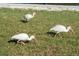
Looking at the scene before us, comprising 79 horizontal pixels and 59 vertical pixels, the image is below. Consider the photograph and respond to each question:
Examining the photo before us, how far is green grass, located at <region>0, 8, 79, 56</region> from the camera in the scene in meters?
6.03

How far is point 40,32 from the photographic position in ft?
23.9

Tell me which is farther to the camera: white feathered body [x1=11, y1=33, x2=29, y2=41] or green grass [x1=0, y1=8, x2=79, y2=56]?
white feathered body [x1=11, y1=33, x2=29, y2=41]

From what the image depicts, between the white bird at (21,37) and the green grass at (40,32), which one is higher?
the white bird at (21,37)

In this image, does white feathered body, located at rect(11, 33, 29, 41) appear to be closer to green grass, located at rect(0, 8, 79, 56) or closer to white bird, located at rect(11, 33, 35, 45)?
white bird, located at rect(11, 33, 35, 45)

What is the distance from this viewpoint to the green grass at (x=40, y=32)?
6.03 metres

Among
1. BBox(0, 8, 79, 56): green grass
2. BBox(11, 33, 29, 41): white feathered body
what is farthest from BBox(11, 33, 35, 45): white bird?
BBox(0, 8, 79, 56): green grass

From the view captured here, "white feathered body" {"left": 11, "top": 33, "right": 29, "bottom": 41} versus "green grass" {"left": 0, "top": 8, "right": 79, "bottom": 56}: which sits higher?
"white feathered body" {"left": 11, "top": 33, "right": 29, "bottom": 41}

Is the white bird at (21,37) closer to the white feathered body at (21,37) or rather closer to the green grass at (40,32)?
the white feathered body at (21,37)

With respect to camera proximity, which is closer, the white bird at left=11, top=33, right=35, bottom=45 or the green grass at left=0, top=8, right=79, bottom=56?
the green grass at left=0, top=8, right=79, bottom=56

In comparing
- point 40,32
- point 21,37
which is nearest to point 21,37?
point 21,37

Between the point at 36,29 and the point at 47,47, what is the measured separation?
4.65 feet

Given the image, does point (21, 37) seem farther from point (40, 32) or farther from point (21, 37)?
point (40, 32)

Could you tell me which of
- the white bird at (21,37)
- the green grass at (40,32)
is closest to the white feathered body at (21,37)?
the white bird at (21,37)

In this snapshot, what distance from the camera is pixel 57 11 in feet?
33.7
